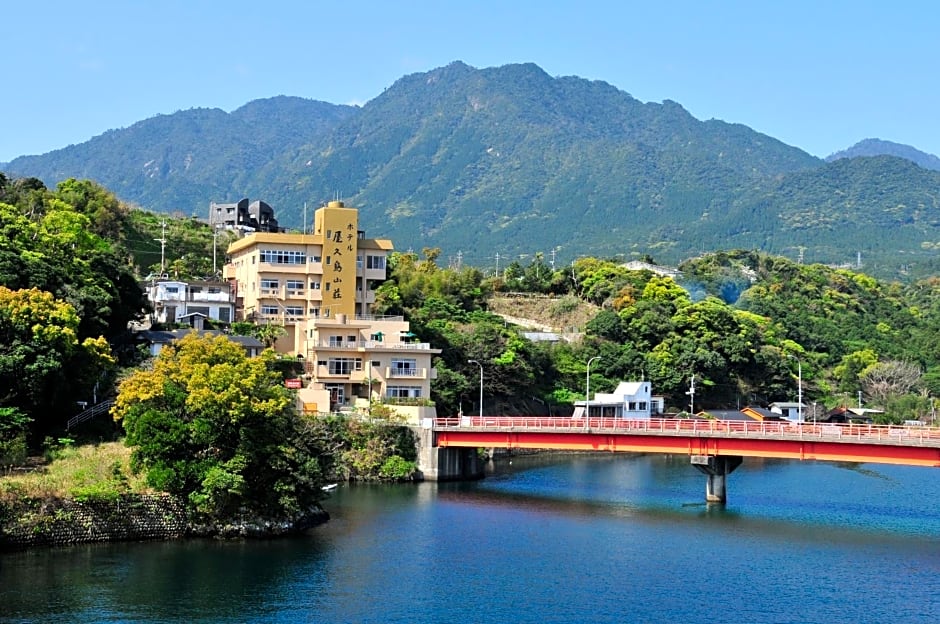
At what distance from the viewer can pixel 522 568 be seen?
41.1m

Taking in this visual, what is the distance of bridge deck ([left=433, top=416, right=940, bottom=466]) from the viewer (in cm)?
5094

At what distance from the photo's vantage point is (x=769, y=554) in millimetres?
44000

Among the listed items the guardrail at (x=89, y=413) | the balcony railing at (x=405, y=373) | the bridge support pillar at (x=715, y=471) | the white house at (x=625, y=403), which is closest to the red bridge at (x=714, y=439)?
the bridge support pillar at (x=715, y=471)


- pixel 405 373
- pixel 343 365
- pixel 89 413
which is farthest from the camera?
pixel 343 365

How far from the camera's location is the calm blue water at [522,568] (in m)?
35.3

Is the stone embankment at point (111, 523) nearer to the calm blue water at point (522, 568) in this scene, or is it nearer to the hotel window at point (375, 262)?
the calm blue water at point (522, 568)

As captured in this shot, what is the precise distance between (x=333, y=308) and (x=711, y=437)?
109 feet

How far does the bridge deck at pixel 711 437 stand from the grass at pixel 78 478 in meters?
20.0

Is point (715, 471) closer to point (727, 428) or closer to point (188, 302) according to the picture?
point (727, 428)

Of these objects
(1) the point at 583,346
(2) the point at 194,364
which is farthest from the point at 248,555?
(1) the point at 583,346

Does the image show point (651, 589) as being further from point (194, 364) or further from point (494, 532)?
point (194, 364)

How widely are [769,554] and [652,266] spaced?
9854cm

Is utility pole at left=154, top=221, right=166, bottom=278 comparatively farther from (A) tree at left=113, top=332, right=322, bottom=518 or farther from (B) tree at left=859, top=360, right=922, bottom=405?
(B) tree at left=859, top=360, right=922, bottom=405

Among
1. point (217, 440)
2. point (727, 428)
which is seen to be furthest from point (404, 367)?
point (217, 440)
